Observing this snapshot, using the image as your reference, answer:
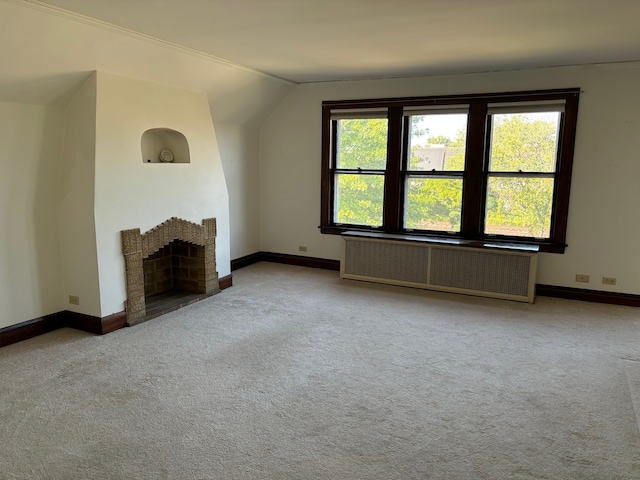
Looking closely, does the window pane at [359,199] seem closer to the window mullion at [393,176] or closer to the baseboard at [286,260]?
the window mullion at [393,176]

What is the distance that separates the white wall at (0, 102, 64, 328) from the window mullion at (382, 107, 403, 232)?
3.56 metres

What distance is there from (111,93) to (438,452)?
366cm

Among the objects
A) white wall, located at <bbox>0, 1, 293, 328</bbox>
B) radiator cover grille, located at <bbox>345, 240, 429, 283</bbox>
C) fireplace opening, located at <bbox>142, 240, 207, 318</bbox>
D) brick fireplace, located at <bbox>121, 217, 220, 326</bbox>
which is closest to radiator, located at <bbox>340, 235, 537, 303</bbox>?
radiator cover grille, located at <bbox>345, 240, 429, 283</bbox>

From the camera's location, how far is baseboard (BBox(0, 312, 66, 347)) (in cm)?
368

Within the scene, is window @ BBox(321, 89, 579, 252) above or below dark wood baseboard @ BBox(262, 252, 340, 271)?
above

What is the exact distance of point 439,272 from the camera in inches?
208

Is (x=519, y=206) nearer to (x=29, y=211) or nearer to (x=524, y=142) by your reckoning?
(x=524, y=142)

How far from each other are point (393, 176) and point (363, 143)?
0.61 metres

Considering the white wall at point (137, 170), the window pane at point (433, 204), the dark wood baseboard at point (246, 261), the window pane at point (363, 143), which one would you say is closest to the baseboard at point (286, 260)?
the dark wood baseboard at point (246, 261)

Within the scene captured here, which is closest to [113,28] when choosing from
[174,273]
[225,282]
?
[174,273]

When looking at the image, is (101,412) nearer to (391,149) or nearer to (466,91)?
(391,149)

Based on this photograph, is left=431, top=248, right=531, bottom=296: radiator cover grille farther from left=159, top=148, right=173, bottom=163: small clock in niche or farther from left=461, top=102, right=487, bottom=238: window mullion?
left=159, top=148, right=173, bottom=163: small clock in niche

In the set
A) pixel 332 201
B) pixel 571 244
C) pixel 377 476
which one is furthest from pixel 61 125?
pixel 571 244

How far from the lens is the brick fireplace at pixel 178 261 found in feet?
14.3
